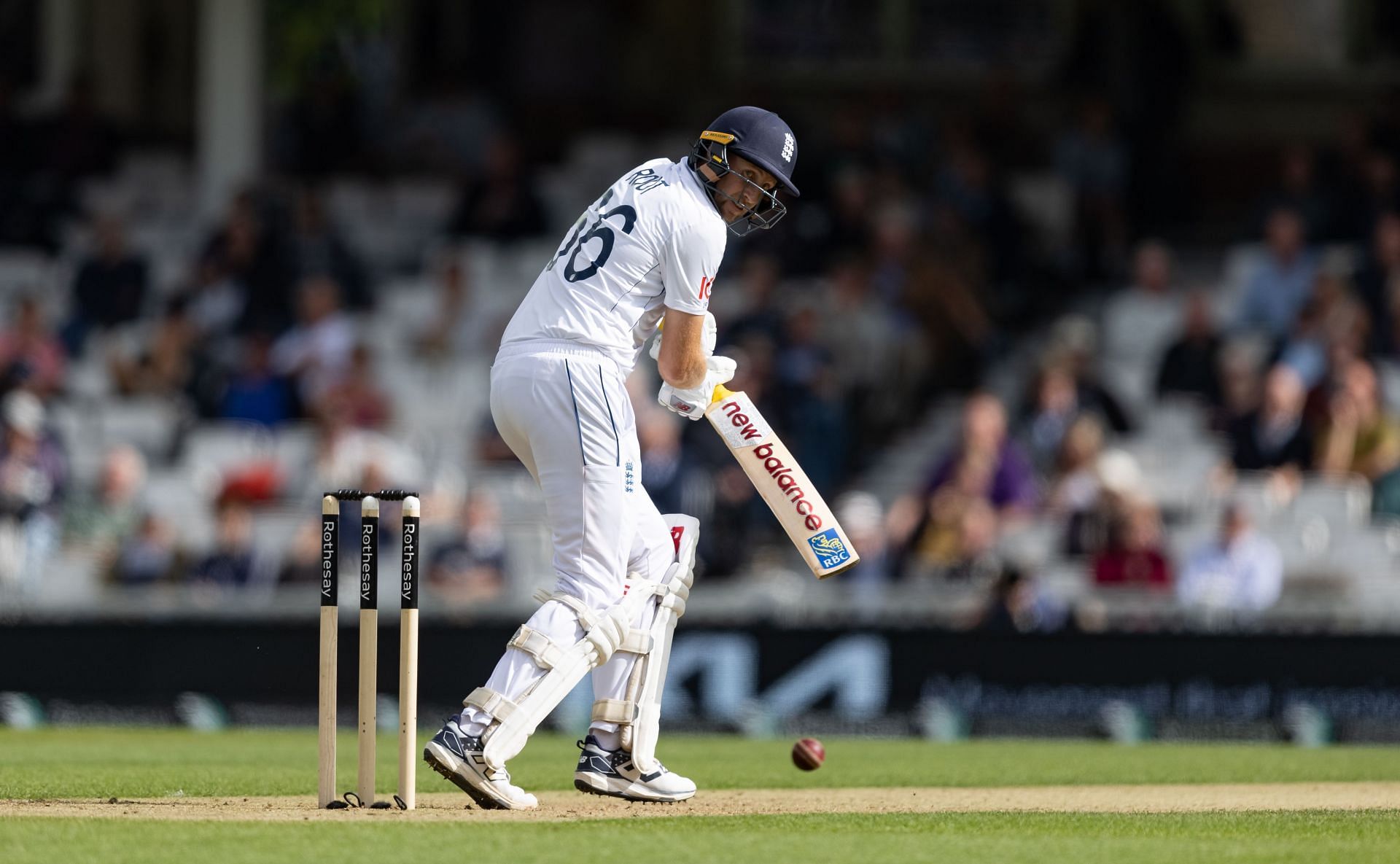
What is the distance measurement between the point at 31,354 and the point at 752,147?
985 cm

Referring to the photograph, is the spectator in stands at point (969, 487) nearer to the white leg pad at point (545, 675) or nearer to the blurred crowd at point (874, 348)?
the blurred crowd at point (874, 348)

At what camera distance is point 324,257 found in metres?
15.9

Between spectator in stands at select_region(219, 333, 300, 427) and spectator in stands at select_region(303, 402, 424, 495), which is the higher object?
spectator in stands at select_region(219, 333, 300, 427)

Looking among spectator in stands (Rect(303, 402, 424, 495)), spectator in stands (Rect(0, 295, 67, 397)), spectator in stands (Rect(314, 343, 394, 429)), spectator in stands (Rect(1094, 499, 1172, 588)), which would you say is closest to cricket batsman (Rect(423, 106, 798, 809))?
spectator in stands (Rect(1094, 499, 1172, 588))

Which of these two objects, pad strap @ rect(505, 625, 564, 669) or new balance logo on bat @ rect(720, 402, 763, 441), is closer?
pad strap @ rect(505, 625, 564, 669)

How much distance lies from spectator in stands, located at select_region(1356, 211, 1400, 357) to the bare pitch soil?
571 centimetres

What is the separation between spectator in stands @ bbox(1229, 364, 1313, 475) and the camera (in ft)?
40.8

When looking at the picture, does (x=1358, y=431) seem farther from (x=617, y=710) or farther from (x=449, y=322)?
(x=617, y=710)

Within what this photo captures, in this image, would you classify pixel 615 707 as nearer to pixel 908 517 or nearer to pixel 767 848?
pixel 767 848

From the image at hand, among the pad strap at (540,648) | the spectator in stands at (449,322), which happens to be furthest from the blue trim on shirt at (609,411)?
the spectator in stands at (449,322)

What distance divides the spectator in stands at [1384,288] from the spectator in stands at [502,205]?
6079 mm

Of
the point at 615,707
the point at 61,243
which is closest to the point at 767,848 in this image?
the point at 615,707

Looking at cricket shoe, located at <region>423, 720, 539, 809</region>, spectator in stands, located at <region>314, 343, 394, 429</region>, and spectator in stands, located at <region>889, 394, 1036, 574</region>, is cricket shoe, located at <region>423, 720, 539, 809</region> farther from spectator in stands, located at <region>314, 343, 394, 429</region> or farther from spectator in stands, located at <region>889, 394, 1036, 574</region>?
spectator in stands, located at <region>314, 343, 394, 429</region>

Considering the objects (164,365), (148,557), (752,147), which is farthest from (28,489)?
(752,147)
